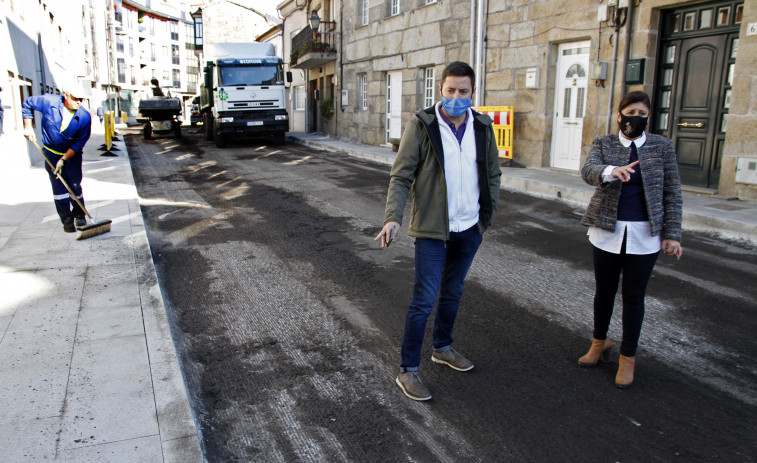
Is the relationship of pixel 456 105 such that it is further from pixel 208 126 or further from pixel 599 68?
pixel 208 126

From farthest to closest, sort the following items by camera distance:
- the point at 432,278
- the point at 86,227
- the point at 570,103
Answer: the point at 570,103, the point at 86,227, the point at 432,278

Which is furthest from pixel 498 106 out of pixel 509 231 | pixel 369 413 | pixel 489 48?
pixel 369 413

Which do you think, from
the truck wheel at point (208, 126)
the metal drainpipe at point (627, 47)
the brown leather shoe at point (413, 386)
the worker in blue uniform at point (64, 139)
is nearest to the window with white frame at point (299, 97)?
the truck wheel at point (208, 126)

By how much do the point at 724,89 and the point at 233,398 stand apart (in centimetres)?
941

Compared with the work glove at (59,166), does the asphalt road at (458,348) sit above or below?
below

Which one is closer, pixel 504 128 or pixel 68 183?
pixel 68 183

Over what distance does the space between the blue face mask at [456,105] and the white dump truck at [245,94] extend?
17841 millimetres

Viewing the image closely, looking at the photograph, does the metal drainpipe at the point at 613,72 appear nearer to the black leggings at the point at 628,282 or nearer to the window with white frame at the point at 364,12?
the black leggings at the point at 628,282

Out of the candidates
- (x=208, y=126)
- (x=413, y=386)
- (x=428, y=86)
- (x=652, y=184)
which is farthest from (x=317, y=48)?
(x=413, y=386)

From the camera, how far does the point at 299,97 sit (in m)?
32.5

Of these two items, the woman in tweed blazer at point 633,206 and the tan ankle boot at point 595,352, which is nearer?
the woman in tweed blazer at point 633,206

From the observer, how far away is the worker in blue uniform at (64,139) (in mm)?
6445

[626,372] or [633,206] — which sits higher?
[633,206]

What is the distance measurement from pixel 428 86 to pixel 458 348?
14863 mm
